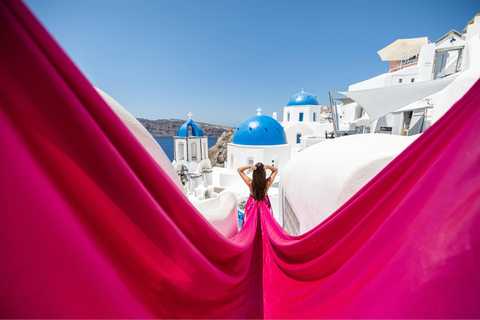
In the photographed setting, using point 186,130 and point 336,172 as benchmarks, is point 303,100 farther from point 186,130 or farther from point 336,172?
point 336,172

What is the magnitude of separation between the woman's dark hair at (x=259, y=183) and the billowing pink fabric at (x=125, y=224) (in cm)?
175

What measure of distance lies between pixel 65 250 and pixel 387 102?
22.5 feet

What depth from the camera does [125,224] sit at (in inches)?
26.5

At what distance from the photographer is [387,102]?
5293 mm

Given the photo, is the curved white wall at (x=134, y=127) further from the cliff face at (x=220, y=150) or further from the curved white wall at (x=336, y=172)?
the cliff face at (x=220, y=150)

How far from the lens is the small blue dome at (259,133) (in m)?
11.3

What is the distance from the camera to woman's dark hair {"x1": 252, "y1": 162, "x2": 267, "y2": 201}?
2673 mm

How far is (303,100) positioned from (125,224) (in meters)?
22.3

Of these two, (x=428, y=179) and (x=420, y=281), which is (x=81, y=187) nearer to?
(x=420, y=281)

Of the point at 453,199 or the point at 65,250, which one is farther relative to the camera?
the point at 453,199

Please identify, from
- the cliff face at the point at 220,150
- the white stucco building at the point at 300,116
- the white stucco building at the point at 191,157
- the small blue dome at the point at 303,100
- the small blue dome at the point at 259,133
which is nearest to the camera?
the small blue dome at the point at 259,133

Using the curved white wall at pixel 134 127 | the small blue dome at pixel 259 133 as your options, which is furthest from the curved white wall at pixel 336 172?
the small blue dome at pixel 259 133

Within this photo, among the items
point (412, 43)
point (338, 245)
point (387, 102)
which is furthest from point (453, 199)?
point (412, 43)

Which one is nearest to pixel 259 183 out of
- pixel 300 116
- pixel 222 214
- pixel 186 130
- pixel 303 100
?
pixel 222 214
